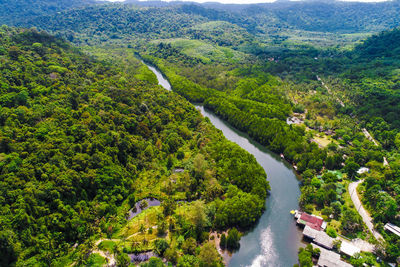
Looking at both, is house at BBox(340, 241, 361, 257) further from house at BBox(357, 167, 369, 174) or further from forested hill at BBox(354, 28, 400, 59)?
forested hill at BBox(354, 28, 400, 59)

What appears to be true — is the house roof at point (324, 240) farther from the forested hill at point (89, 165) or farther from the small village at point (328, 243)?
the forested hill at point (89, 165)

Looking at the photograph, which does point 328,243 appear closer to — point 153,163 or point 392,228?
point 392,228

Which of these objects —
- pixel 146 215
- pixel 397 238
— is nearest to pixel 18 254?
pixel 146 215

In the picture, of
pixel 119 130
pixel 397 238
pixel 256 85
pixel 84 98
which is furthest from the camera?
pixel 256 85

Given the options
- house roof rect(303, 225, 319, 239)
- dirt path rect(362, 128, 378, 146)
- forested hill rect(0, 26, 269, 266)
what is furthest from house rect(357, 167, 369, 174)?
forested hill rect(0, 26, 269, 266)

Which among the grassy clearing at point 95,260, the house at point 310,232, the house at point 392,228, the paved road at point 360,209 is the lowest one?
the grassy clearing at point 95,260

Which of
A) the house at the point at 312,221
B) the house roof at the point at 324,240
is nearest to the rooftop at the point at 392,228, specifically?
the house at the point at 312,221

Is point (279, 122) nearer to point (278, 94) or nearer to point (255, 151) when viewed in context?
point (255, 151)
